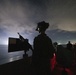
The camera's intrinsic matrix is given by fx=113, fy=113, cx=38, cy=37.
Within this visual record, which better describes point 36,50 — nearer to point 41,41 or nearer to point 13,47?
point 41,41

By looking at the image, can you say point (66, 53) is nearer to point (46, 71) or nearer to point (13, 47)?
point (13, 47)

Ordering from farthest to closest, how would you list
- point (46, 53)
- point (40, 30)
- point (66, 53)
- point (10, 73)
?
point (10, 73) < point (66, 53) < point (40, 30) < point (46, 53)

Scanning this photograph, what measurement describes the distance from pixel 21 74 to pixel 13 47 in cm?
163

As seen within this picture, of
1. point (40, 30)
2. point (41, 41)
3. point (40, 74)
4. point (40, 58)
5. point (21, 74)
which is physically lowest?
point (21, 74)

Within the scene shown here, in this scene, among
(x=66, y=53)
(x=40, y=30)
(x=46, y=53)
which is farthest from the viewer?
(x=66, y=53)

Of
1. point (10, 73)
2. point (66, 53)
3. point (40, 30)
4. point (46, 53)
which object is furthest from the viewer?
point (10, 73)

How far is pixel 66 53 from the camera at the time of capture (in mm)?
4719

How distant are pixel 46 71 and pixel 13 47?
3.03 meters

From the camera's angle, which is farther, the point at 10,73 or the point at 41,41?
the point at 10,73

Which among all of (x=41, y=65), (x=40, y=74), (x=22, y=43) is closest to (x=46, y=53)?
(x=41, y=65)

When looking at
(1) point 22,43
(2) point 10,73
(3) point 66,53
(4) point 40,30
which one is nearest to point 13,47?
(1) point 22,43

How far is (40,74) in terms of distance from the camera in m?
2.09

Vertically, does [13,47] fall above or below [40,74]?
above

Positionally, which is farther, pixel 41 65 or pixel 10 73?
pixel 10 73
